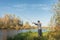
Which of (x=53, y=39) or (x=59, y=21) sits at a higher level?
(x=59, y=21)

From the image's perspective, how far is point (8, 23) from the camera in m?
56.6

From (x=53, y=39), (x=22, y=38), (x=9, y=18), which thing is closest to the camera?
(x=53, y=39)

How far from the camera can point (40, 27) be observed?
53.7 ft

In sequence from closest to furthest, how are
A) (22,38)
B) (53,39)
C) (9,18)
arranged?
1. (53,39)
2. (22,38)
3. (9,18)

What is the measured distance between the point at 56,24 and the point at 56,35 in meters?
0.66

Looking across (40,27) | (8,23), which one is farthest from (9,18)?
(40,27)

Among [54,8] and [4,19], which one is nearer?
[54,8]

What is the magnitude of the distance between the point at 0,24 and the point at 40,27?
42056 mm

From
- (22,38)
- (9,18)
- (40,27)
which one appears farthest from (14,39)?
(9,18)

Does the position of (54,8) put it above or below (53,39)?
above

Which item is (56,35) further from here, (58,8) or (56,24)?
(58,8)

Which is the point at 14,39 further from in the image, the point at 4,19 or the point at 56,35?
the point at 4,19

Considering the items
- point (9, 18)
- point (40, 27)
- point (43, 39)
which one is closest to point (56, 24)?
point (43, 39)

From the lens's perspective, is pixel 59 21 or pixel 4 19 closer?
pixel 59 21
